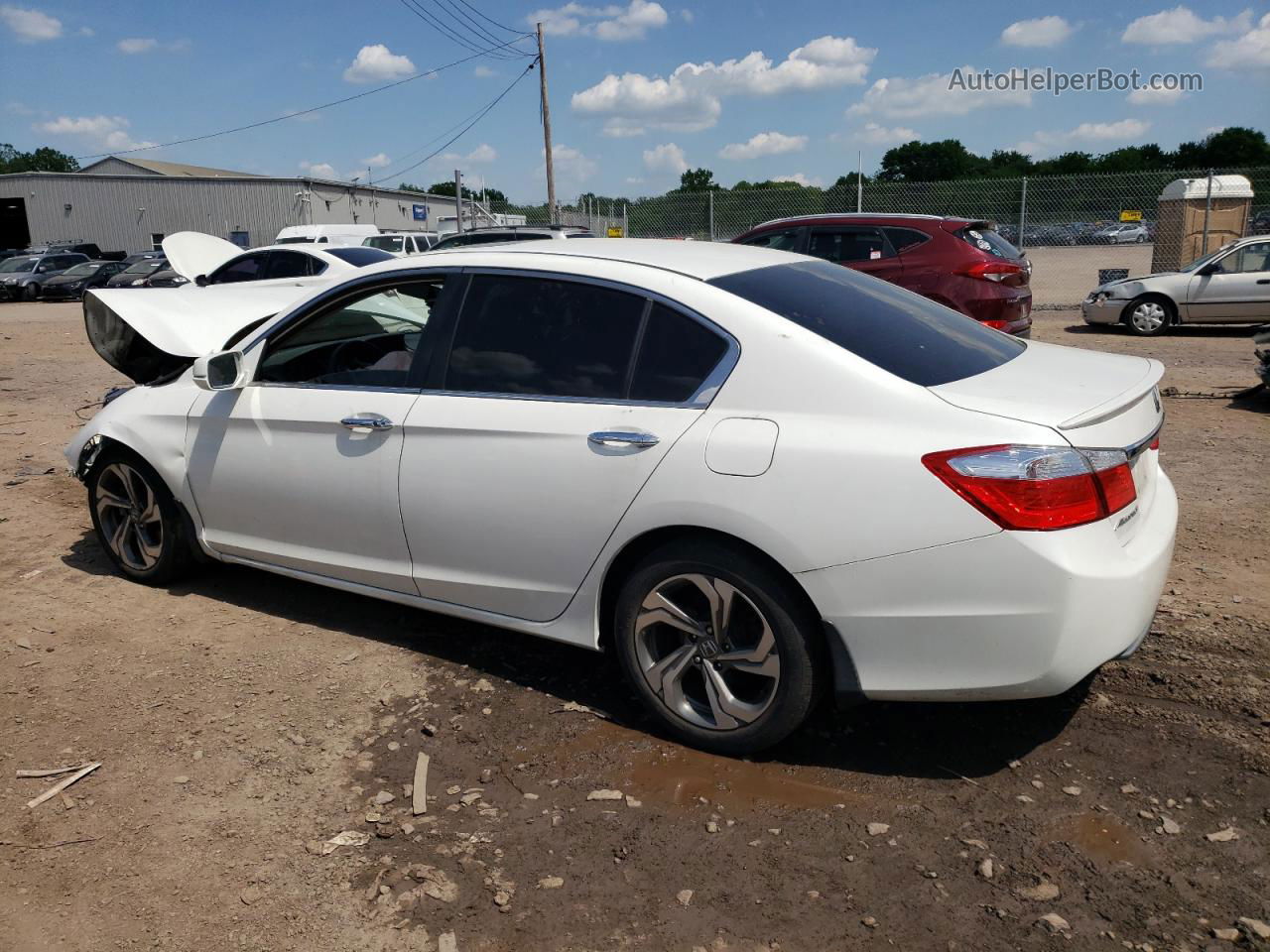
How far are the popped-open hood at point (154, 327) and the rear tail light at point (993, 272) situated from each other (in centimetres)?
741

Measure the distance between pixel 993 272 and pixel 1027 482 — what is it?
333 inches

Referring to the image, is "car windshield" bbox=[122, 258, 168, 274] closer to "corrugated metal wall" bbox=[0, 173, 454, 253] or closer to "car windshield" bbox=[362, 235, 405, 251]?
"car windshield" bbox=[362, 235, 405, 251]

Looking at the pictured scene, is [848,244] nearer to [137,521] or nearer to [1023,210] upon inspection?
[137,521]

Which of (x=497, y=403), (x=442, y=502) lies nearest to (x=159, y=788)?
(x=442, y=502)

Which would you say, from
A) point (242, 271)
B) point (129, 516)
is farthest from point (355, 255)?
point (129, 516)

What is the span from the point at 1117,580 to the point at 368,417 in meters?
2.64

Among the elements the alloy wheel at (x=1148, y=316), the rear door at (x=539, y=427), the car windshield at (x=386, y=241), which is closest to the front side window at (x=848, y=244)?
the alloy wheel at (x=1148, y=316)

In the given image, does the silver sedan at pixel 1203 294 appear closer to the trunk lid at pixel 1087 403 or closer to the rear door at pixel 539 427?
the trunk lid at pixel 1087 403

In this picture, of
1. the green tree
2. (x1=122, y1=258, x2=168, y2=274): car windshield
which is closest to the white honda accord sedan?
(x1=122, y1=258, x2=168, y2=274): car windshield

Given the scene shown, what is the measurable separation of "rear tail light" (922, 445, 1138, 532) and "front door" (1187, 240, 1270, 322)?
496 inches

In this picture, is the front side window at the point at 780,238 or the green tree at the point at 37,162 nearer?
the front side window at the point at 780,238

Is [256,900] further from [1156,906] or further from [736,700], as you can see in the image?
[1156,906]

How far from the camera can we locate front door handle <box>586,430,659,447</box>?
3.20 metres

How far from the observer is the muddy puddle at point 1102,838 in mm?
2738
